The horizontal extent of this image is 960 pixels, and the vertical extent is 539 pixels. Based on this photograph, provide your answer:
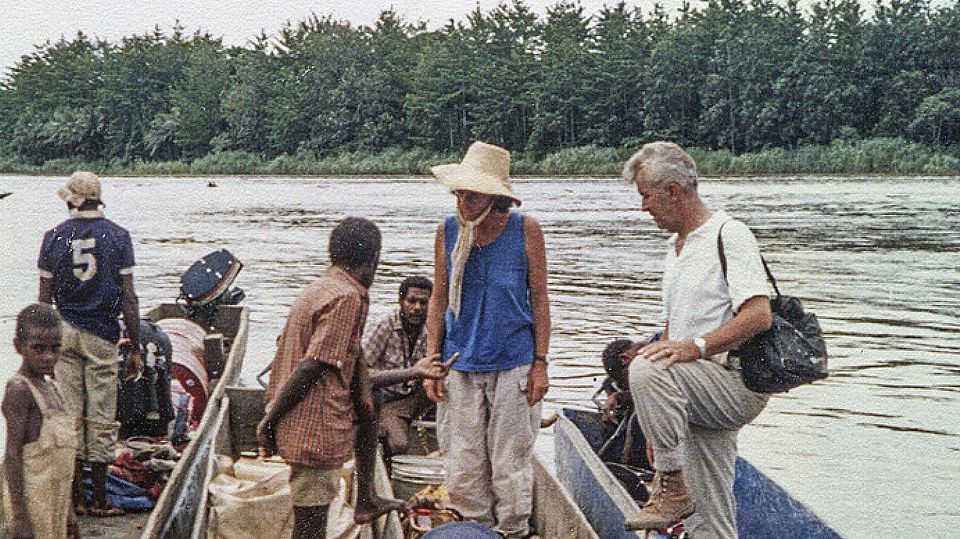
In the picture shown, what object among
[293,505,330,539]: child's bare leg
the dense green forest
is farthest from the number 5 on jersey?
the dense green forest

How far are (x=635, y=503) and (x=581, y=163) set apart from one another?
6261cm

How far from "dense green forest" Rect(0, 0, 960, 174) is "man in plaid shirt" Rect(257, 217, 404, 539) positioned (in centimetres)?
5714

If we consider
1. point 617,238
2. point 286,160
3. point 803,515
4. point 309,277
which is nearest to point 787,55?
point 286,160

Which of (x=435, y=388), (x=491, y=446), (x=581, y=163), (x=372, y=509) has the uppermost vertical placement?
(x=435, y=388)

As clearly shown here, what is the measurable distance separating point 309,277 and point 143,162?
71096mm

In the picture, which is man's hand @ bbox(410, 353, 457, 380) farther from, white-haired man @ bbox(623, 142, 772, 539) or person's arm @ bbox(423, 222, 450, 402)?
white-haired man @ bbox(623, 142, 772, 539)

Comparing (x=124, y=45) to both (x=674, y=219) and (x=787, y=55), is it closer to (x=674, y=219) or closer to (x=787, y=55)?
(x=787, y=55)

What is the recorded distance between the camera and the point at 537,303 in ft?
15.5

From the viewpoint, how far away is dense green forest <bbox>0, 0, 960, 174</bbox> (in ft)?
210

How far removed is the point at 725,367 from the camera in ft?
12.6


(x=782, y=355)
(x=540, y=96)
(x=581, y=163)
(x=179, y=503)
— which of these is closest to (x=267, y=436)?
(x=179, y=503)

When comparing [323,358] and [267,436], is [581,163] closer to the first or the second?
[267,436]

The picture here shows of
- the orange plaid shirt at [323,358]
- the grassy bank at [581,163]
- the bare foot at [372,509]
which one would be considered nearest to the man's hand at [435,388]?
the bare foot at [372,509]

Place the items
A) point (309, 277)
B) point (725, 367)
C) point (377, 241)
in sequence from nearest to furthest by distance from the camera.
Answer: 1. point (725, 367)
2. point (377, 241)
3. point (309, 277)
